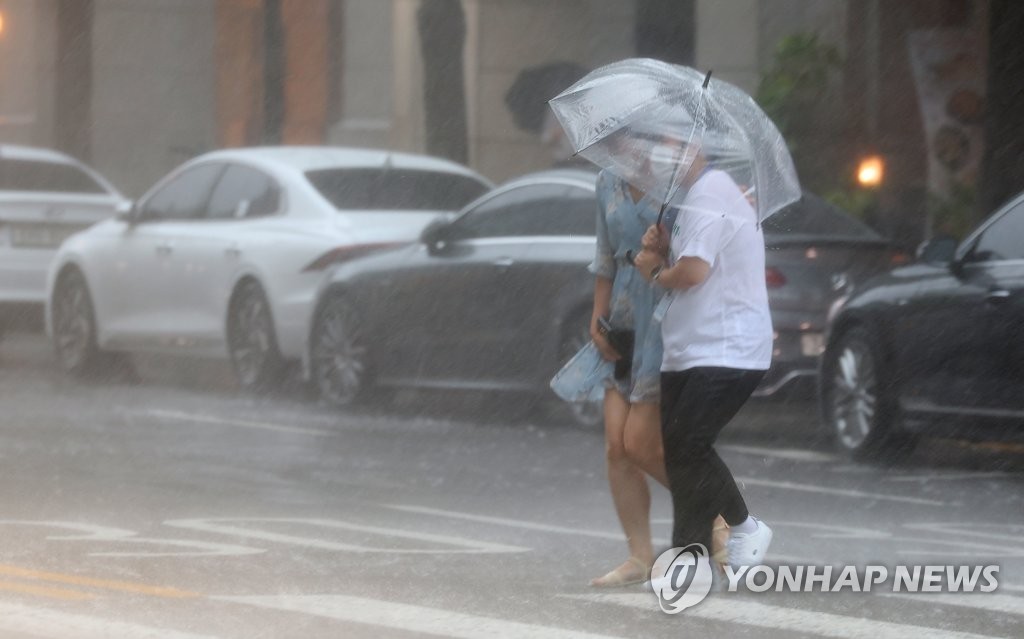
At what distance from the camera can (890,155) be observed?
72.6 feet

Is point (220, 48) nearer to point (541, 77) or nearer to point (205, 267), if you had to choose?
point (541, 77)

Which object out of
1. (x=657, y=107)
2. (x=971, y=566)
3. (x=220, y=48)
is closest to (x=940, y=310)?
(x=971, y=566)

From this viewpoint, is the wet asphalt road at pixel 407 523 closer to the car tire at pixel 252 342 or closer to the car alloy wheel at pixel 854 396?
the car alloy wheel at pixel 854 396

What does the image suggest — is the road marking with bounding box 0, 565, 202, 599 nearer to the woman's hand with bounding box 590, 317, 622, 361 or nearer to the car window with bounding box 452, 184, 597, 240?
the woman's hand with bounding box 590, 317, 622, 361

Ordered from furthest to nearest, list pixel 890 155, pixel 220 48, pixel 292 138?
pixel 220 48 → pixel 292 138 → pixel 890 155

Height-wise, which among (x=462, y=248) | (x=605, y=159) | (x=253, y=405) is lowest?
(x=253, y=405)

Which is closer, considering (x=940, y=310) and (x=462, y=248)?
(x=940, y=310)

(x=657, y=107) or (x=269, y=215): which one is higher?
(x=657, y=107)

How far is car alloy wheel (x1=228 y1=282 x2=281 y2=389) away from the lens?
15.9 m

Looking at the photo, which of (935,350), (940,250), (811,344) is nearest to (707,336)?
(940,250)

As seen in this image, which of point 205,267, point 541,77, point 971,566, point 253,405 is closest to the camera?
point 971,566

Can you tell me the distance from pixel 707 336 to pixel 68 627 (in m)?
2.14

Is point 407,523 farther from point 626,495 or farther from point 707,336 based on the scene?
point 707,336

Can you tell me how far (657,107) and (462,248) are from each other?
279 inches
